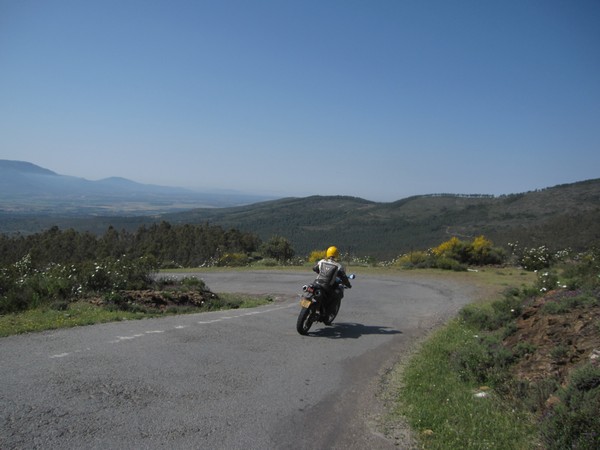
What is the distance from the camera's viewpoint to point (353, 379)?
636 cm

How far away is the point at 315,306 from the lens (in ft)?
28.7

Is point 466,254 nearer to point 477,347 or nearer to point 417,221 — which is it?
point 477,347

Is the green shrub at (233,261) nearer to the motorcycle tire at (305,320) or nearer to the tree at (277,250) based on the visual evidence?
the tree at (277,250)

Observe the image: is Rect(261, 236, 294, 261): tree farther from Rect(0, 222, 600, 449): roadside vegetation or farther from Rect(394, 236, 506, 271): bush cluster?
Rect(0, 222, 600, 449): roadside vegetation

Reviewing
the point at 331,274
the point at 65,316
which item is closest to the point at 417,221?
the point at 331,274

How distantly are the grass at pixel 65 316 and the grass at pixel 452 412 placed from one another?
17.5 ft

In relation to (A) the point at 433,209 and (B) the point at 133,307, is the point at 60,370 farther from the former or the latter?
(A) the point at 433,209

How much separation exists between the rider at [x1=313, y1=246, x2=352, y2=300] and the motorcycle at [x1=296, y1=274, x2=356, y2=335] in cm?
7

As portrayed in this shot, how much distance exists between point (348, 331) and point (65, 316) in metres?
5.34

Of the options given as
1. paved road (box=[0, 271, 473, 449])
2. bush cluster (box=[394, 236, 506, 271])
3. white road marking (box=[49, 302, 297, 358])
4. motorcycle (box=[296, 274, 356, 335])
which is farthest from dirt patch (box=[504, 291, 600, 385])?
bush cluster (box=[394, 236, 506, 271])

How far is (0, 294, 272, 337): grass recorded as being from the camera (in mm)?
7699

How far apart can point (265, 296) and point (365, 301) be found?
327cm

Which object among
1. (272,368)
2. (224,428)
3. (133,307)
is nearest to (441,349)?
(272,368)

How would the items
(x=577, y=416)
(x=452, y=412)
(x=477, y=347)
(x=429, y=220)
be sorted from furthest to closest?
(x=429, y=220)
(x=477, y=347)
(x=452, y=412)
(x=577, y=416)
